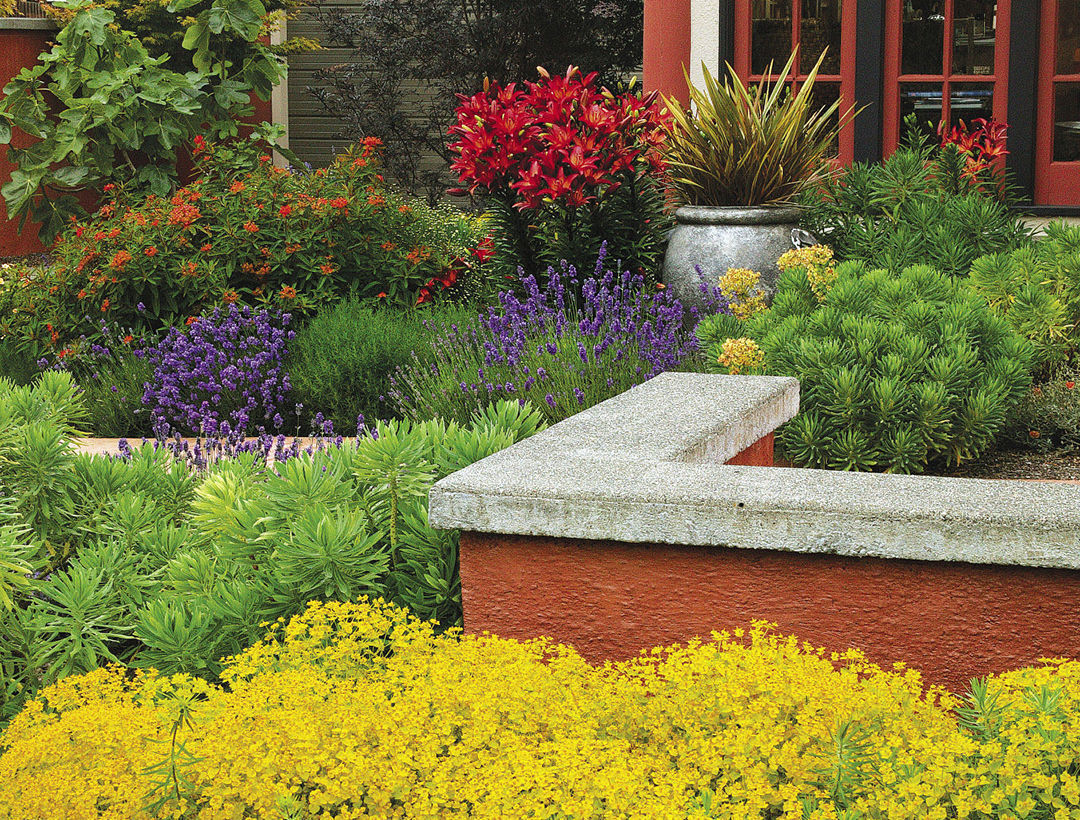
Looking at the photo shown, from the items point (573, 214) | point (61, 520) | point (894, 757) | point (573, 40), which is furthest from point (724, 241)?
point (573, 40)

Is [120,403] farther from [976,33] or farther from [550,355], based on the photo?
[976,33]

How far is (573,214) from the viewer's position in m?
6.52

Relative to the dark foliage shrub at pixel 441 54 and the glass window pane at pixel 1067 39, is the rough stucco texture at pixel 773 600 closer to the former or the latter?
the glass window pane at pixel 1067 39

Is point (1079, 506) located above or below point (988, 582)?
above

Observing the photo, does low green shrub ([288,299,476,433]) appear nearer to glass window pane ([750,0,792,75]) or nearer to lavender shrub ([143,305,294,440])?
lavender shrub ([143,305,294,440])

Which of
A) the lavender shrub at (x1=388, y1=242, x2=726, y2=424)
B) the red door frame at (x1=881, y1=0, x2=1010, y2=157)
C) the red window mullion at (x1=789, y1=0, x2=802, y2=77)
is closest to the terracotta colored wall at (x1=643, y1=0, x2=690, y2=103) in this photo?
the red window mullion at (x1=789, y1=0, x2=802, y2=77)

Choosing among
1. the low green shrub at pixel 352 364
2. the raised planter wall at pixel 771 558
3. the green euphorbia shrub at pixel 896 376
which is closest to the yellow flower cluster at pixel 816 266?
the green euphorbia shrub at pixel 896 376

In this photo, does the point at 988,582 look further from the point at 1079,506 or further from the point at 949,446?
the point at 949,446

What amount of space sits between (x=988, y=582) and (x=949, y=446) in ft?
5.45

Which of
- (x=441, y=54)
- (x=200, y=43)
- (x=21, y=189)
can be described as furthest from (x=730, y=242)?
(x=441, y=54)

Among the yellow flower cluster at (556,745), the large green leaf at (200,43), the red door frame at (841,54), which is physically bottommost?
the yellow flower cluster at (556,745)

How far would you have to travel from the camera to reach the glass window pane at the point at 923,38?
7863mm

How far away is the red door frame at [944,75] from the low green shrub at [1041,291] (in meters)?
2.92

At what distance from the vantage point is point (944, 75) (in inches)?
310
